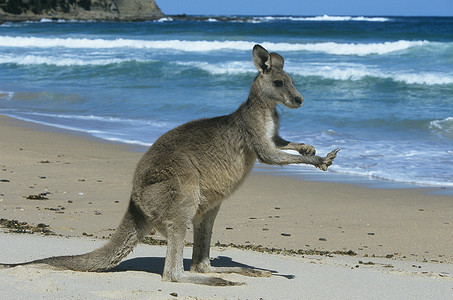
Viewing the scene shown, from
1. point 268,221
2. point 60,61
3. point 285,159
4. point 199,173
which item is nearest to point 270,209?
point 268,221

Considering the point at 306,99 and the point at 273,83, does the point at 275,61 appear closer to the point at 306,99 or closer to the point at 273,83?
the point at 273,83

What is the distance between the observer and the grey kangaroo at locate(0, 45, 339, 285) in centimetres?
422

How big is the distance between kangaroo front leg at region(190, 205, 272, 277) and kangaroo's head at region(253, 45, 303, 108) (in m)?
0.87

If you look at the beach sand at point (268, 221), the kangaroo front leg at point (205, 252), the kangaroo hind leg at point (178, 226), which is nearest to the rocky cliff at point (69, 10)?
the beach sand at point (268, 221)

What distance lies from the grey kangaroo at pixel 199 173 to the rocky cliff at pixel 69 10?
84.3m

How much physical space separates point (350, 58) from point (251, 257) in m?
23.4

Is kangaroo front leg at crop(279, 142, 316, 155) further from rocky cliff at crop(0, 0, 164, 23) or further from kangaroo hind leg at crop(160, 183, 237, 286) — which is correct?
rocky cliff at crop(0, 0, 164, 23)

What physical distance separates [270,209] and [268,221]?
52cm

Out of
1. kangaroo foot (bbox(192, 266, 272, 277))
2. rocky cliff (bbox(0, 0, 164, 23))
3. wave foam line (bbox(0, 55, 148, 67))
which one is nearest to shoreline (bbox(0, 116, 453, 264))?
kangaroo foot (bbox(192, 266, 272, 277))

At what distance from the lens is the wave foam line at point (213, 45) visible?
31.6m

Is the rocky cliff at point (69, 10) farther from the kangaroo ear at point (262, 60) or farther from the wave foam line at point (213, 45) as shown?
the kangaroo ear at point (262, 60)

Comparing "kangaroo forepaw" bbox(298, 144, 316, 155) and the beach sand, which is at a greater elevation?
"kangaroo forepaw" bbox(298, 144, 316, 155)

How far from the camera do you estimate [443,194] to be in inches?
321

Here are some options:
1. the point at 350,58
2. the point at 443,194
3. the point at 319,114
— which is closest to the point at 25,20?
the point at 350,58
